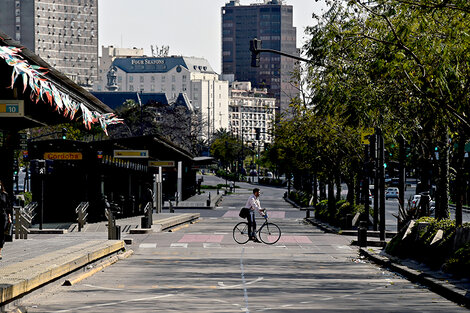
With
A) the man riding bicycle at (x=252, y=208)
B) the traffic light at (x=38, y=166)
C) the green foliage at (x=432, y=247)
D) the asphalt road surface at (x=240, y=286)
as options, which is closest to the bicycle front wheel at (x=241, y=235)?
the man riding bicycle at (x=252, y=208)

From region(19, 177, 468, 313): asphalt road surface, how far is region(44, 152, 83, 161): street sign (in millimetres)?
12239

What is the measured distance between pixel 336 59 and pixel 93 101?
10191 mm

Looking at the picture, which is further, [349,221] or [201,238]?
[349,221]

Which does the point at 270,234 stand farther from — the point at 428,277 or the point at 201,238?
the point at 428,277

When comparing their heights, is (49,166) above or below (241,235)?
above

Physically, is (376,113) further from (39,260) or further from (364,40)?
(39,260)

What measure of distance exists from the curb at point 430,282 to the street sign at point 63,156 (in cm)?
1935

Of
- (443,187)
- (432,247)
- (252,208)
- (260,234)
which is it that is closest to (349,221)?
(260,234)

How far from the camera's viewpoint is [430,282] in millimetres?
17656

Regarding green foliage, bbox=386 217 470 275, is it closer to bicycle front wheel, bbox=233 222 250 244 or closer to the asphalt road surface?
the asphalt road surface

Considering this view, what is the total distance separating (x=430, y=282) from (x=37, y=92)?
8.66 meters

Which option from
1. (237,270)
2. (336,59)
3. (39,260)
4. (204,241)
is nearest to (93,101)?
(39,260)

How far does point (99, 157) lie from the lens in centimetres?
4253

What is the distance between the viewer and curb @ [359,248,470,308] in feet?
49.9
